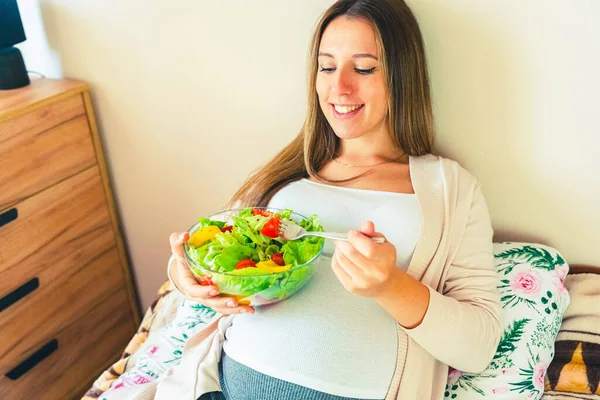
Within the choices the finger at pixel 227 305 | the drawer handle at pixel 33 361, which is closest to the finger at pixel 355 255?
the finger at pixel 227 305

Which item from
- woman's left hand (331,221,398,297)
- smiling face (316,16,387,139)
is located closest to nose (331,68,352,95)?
smiling face (316,16,387,139)

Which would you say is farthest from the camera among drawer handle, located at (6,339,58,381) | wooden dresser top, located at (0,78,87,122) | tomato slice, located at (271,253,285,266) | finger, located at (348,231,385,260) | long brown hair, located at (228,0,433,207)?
drawer handle, located at (6,339,58,381)

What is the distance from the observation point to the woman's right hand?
3.27 ft

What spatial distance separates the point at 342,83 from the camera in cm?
109

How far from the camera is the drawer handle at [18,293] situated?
1.53m

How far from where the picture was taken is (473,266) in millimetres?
1079

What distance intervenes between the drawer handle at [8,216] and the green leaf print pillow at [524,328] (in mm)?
1175

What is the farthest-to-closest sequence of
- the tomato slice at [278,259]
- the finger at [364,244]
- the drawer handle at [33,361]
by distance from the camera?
1. the drawer handle at [33,361]
2. the tomato slice at [278,259]
3. the finger at [364,244]

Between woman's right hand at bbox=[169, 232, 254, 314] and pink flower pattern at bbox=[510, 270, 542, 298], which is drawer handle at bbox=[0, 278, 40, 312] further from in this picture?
pink flower pattern at bbox=[510, 270, 542, 298]

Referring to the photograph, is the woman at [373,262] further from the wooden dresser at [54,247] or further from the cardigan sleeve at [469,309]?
the wooden dresser at [54,247]

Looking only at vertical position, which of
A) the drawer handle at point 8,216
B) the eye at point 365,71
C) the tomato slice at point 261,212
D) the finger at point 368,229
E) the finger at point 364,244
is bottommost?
the drawer handle at point 8,216

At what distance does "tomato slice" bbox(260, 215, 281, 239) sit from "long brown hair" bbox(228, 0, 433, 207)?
0.25 m


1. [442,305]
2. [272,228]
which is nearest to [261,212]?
[272,228]

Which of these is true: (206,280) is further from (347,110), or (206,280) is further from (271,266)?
(347,110)
